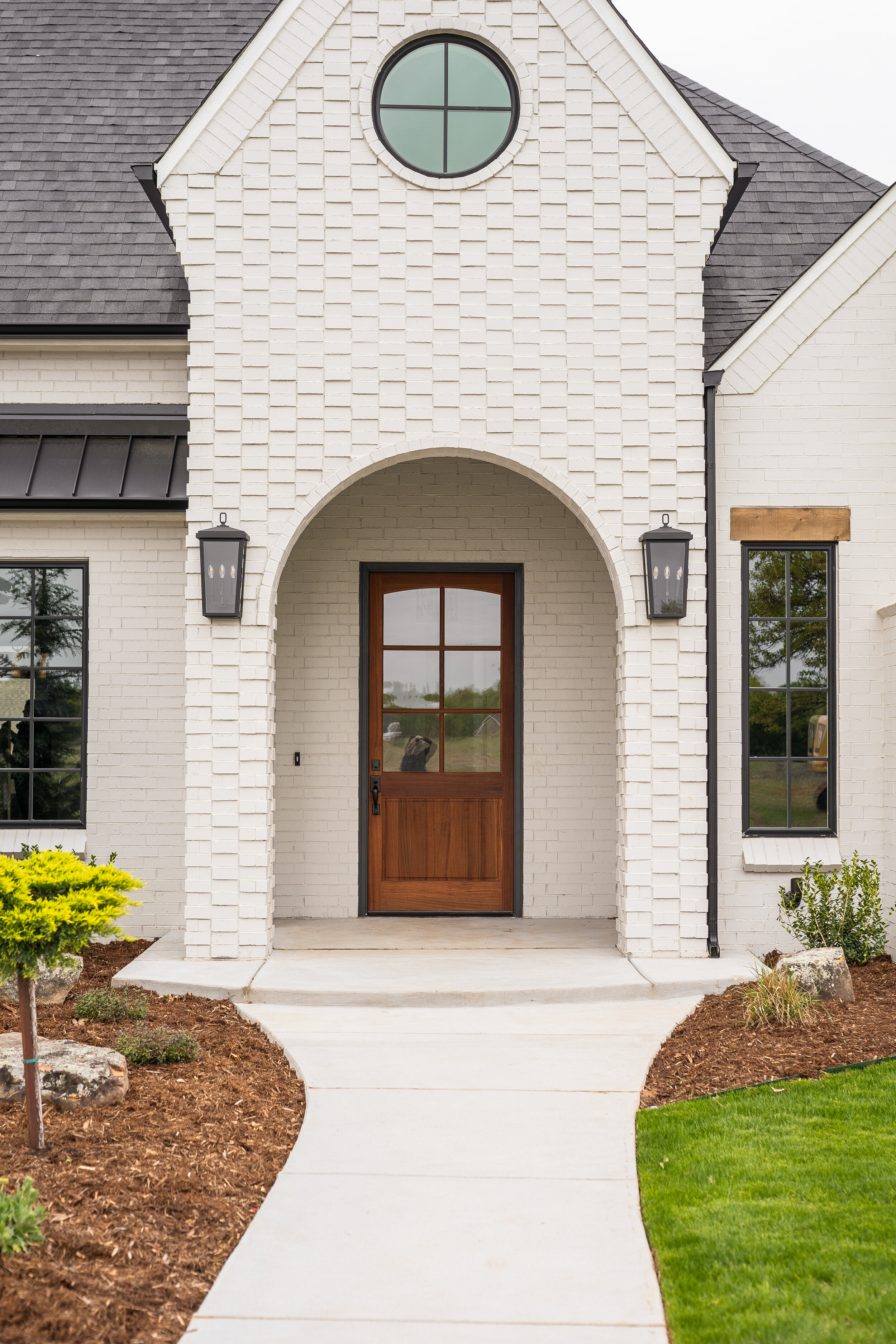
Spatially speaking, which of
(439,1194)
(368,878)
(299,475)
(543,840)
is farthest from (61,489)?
(439,1194)

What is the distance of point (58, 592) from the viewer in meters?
8.09

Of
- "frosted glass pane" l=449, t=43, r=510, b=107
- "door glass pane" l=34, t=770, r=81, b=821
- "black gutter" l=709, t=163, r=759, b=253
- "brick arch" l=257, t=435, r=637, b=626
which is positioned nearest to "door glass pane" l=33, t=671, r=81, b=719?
"door glass pane" l=34, t=770, r=81, b=821

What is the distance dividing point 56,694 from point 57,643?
38 centimetres

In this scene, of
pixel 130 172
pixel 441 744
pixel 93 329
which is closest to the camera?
pixel 93 329

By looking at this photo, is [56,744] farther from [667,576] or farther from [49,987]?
[667,576]

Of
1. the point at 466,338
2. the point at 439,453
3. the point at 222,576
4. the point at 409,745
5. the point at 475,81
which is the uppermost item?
the point at 475,81

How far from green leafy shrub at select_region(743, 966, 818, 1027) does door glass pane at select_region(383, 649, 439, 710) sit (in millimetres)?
3541

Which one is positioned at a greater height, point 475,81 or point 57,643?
point 475,81

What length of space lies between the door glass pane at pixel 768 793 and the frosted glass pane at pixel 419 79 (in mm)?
4958

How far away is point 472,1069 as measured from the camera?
17.2ft

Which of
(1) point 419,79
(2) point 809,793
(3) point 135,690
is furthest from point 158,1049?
(1) point 419,79

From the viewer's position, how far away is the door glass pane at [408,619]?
8.51 meters

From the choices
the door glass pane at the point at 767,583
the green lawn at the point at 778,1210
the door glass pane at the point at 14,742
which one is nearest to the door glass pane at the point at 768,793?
the door glass pane at the point at 767,583

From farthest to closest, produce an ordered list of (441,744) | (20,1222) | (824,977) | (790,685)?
(441,744), (790,685), (824,977), (20,1222)
